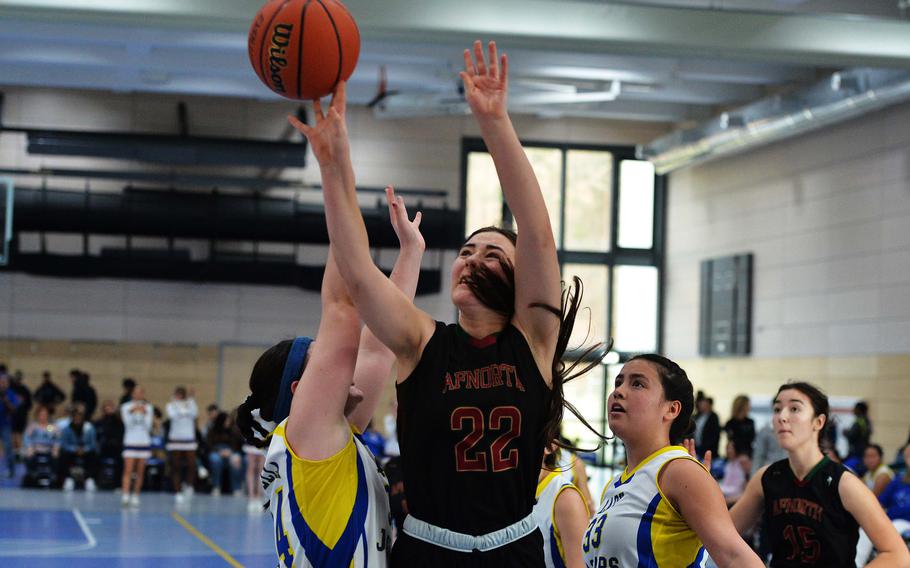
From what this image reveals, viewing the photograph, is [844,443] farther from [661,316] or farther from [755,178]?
[661,316]

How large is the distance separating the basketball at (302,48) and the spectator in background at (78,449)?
53.4 ft

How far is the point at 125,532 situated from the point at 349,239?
35.6 feet

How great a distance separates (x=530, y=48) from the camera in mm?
12531

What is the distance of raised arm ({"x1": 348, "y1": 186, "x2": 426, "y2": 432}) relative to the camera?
9.73 feet

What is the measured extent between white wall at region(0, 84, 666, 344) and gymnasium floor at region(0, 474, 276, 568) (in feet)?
18.5

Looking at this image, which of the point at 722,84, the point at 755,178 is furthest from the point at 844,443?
the point at 722,84

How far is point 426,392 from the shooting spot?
255cm

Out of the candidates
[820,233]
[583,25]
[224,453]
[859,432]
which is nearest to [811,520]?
[583,25]

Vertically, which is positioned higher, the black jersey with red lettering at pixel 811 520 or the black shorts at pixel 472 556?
the black shorts at pixel 472 556

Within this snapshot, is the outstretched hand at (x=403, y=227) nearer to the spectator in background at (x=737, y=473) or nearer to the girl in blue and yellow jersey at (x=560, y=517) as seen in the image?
the girl in blue and yellow jersey at (x=560, y=517)

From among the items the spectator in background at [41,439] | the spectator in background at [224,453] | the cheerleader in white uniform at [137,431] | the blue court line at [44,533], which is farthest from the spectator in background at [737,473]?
the spectator in background at [41,439]

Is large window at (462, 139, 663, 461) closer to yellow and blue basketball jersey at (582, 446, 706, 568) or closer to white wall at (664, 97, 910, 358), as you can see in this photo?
white wall at (664, 97, 910, 358)

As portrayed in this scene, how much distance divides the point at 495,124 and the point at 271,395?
3.10 ft

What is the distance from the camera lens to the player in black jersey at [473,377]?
2475 millimetres
